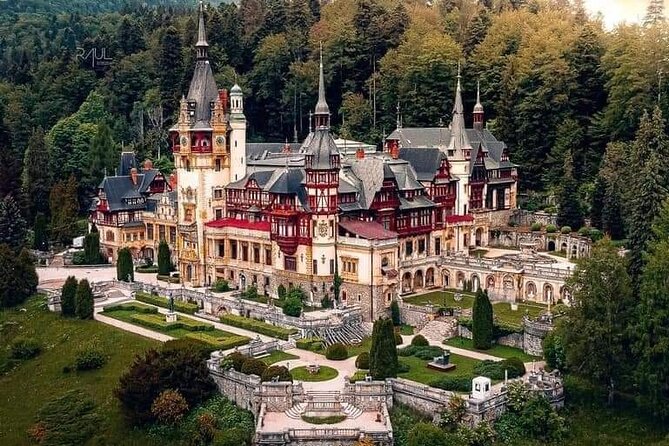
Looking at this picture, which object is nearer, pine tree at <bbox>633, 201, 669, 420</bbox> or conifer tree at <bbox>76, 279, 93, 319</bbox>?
pine tree at <bbox>633, 201, 669, 420</bbox>

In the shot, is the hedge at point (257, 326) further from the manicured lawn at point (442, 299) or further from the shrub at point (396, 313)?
the manicured lawn at point (442, 299)

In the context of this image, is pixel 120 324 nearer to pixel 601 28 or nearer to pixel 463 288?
pixel 463 288

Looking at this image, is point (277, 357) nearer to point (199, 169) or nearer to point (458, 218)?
point (199, 169)

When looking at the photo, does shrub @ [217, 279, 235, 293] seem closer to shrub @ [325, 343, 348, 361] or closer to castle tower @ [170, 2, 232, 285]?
castle tower @ [170, 2, 232, 285]

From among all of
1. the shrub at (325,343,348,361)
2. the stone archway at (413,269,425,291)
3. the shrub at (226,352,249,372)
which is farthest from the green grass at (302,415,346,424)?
the stone archway at (413,269,425,291)

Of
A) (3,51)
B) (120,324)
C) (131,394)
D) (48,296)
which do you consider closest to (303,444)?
(131,394)

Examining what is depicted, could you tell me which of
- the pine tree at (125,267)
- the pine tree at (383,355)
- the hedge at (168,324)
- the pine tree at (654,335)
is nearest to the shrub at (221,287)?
the pine tree at (125,267)
